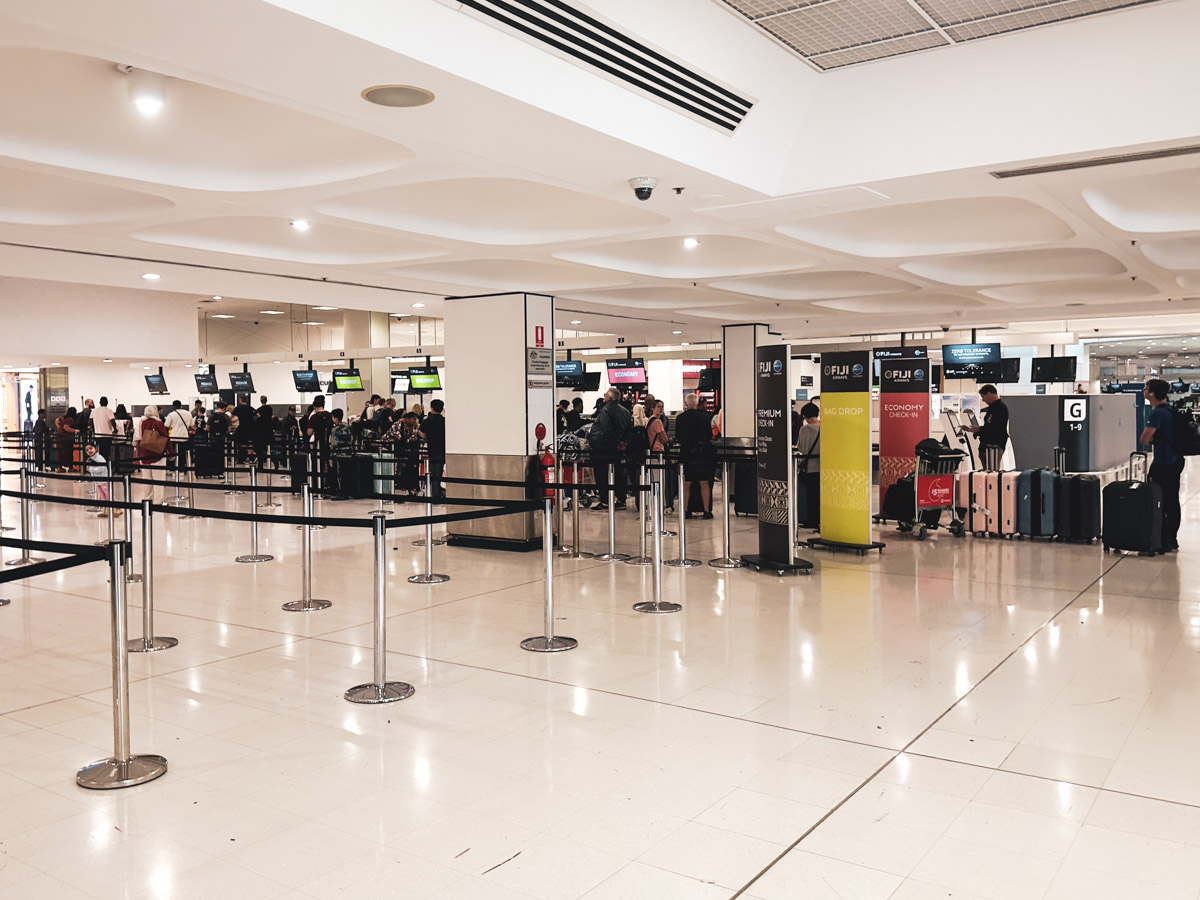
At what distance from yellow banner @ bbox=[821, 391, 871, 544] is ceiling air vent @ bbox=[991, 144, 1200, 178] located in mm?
4465

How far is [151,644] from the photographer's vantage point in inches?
249

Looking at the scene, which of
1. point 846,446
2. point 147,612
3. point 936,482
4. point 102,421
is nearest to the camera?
point 147,612

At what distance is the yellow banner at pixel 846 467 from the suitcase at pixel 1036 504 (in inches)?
92.8

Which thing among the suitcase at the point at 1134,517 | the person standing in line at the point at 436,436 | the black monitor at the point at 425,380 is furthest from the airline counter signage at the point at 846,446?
the black monitor at the point at 425,380

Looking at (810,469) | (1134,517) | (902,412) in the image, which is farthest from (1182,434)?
(810,469)

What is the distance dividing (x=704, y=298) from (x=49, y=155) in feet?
29.2

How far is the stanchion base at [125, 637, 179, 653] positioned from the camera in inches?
248

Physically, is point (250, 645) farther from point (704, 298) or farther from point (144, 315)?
point (144, 315)

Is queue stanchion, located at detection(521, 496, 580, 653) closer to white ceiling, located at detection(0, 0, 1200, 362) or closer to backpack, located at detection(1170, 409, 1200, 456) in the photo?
white ceiling, located at detection(0, 0, 1200, 362)

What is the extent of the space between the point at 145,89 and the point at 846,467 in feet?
24.7

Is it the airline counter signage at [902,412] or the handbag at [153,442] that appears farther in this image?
the handbag at [153,442]

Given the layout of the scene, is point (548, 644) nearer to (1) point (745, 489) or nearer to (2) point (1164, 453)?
(2) point (1164, 453)

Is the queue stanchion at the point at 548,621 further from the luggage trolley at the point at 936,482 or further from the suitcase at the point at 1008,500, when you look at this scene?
the suitcase at the point at 1008,500

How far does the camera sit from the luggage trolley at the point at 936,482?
36.7 feet
